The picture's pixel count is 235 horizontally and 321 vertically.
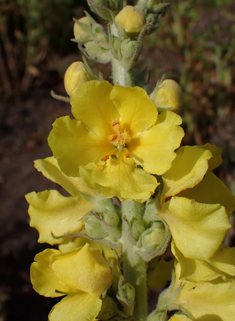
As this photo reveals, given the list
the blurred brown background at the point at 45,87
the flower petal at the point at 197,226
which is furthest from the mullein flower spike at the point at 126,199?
the blurred brown background at the point at 45,87

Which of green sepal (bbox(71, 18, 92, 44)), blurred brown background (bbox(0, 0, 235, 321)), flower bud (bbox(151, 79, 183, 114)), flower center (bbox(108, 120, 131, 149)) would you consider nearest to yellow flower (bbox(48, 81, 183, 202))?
flower center (bbox(108, 120, 131, 149))

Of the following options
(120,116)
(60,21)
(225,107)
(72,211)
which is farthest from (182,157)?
(60,21)

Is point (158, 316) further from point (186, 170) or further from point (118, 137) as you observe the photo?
point (118, 137)

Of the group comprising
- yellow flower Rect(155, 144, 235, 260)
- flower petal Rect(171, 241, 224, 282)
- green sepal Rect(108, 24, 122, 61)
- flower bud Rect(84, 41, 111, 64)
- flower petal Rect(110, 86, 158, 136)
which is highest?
green sepal Rect(108, 24, 122, 61)

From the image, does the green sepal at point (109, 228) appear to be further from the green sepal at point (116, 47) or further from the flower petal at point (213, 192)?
the green sepal at point (116, 47)

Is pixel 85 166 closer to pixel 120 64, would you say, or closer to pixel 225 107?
pixel 120 64

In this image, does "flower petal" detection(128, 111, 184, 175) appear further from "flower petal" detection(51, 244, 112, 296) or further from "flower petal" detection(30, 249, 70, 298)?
"flower petal" detection(30, 249, 70, 298)

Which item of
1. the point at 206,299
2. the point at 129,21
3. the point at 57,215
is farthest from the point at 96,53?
the point at 206,299
